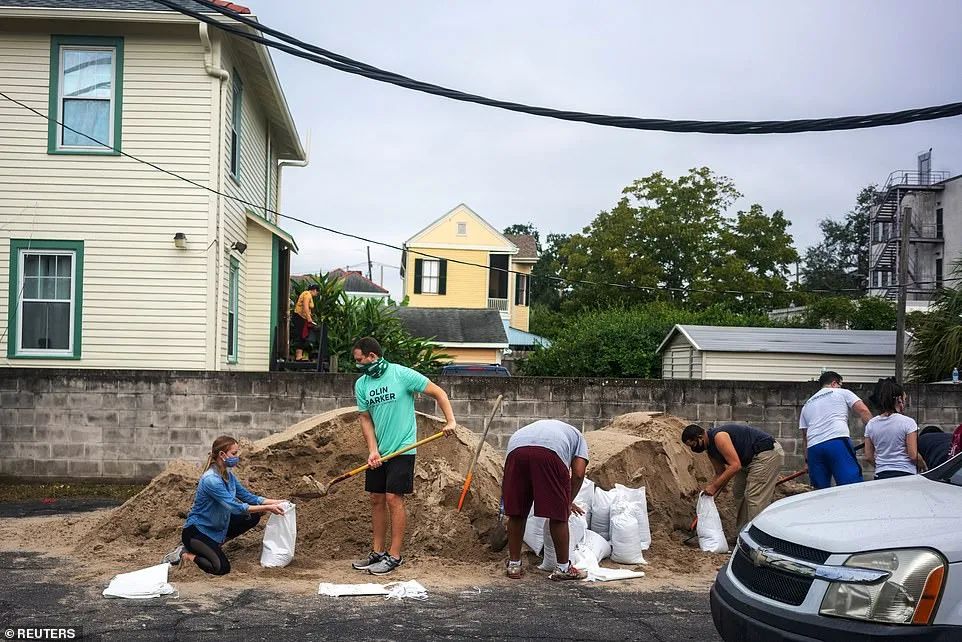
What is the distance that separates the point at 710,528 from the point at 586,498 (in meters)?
1.20

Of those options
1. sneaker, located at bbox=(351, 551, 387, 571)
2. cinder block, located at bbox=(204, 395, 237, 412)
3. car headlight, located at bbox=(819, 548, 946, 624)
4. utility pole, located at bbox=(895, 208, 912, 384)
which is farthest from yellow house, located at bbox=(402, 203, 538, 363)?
car headlight, located at bbox=(819, 548, 946, 624)

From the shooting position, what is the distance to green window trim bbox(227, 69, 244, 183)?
645 inches

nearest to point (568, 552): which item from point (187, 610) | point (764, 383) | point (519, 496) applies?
point (519, 496)

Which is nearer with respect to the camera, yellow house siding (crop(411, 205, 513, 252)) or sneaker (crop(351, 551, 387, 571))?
sneaker (crop(351, 551, 387, 571))

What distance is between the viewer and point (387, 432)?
809 cm

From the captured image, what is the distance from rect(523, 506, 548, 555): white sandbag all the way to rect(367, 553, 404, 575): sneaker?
114 centimetres

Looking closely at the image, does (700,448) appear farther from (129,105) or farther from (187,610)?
(129,105)

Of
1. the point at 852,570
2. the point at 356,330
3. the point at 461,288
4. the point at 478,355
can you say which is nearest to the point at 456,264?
the point at 461,288

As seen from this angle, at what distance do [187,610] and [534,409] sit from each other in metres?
7.47

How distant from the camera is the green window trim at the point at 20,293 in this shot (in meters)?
14.9

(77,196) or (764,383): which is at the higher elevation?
(77,196)

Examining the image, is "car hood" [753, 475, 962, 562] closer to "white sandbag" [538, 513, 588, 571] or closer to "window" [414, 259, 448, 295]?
"white sandbag" [538, 513, 588, 571]

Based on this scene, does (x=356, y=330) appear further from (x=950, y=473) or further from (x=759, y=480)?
(x=950, y=473)

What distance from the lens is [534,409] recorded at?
13.5 metres
